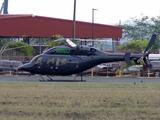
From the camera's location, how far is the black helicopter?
36.0 meters

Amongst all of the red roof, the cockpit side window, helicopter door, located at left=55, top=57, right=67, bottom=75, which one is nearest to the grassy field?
the cockpit side window

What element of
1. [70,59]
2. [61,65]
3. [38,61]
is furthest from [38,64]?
[70,59]

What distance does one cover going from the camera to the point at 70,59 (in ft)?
119

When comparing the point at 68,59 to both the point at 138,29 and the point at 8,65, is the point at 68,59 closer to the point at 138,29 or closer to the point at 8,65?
the point at 8,65

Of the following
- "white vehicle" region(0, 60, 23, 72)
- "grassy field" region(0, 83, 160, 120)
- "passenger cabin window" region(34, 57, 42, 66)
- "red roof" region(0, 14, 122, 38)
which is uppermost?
"red roof" region(0, 14, 122, 38)

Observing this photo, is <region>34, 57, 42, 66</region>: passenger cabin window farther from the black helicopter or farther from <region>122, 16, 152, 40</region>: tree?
<region>122, 16, 152, 40</region>: tree

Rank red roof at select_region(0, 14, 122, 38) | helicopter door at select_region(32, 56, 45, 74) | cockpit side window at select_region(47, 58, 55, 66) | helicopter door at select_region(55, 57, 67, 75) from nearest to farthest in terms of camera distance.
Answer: cockpit side window at select_region(47, 58, 55, 66) < helicopter door at select_region(32, 56, 45, 74) < helicopter door at select_region(55, 57, 67, 75) < red roof at select_region(0, 14, 122, 38)

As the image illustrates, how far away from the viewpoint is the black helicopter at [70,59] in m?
36.0

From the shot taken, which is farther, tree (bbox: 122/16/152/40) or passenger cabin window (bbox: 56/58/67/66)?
tree (bbox: 122/16/152/40)

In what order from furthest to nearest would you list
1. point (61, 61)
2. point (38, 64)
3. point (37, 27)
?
point (37, 27)
point (61, 61)
point (38, 64)

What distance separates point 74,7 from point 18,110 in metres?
40.1

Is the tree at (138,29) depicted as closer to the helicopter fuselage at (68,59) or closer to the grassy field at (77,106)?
the helicopter fuselage at (68,59)

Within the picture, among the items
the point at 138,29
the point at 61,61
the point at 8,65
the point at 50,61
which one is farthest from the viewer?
the point at 138,29

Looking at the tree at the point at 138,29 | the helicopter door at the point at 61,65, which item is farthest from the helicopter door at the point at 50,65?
the tree at the point at 138,29
